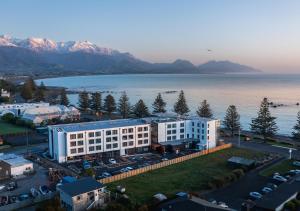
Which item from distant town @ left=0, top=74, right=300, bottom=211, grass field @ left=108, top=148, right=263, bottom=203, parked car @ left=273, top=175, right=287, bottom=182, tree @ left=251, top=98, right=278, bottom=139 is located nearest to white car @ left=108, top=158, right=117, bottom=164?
distant town @ left=0, top=74, right=300, bottom=211

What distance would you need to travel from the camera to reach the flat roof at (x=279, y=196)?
14.6 meters

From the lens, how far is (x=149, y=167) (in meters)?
21.4

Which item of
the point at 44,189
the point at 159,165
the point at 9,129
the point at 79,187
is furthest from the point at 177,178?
the point at 9,129

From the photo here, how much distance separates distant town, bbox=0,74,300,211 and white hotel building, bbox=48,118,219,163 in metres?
0.07

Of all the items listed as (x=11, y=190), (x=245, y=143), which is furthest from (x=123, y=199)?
(x=245, y=143)

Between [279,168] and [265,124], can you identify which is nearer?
[279,168]

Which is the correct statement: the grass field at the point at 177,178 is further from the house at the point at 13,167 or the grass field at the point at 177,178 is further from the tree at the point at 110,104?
the tree at the point at 110,104

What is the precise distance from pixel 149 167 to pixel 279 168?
8396 mm

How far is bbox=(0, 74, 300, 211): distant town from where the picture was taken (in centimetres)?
1571

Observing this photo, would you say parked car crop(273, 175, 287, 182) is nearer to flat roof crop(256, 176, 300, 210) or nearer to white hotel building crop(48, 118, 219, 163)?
flat roof crop(256, 176, 300, 210)

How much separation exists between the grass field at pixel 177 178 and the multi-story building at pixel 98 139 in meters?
4.69

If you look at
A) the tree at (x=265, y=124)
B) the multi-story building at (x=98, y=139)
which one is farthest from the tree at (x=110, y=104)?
the tree at (x=265, y=124)

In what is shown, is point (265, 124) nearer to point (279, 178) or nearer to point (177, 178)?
point (279, 178)

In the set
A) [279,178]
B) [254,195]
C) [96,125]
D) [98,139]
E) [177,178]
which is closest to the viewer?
[254,195]
